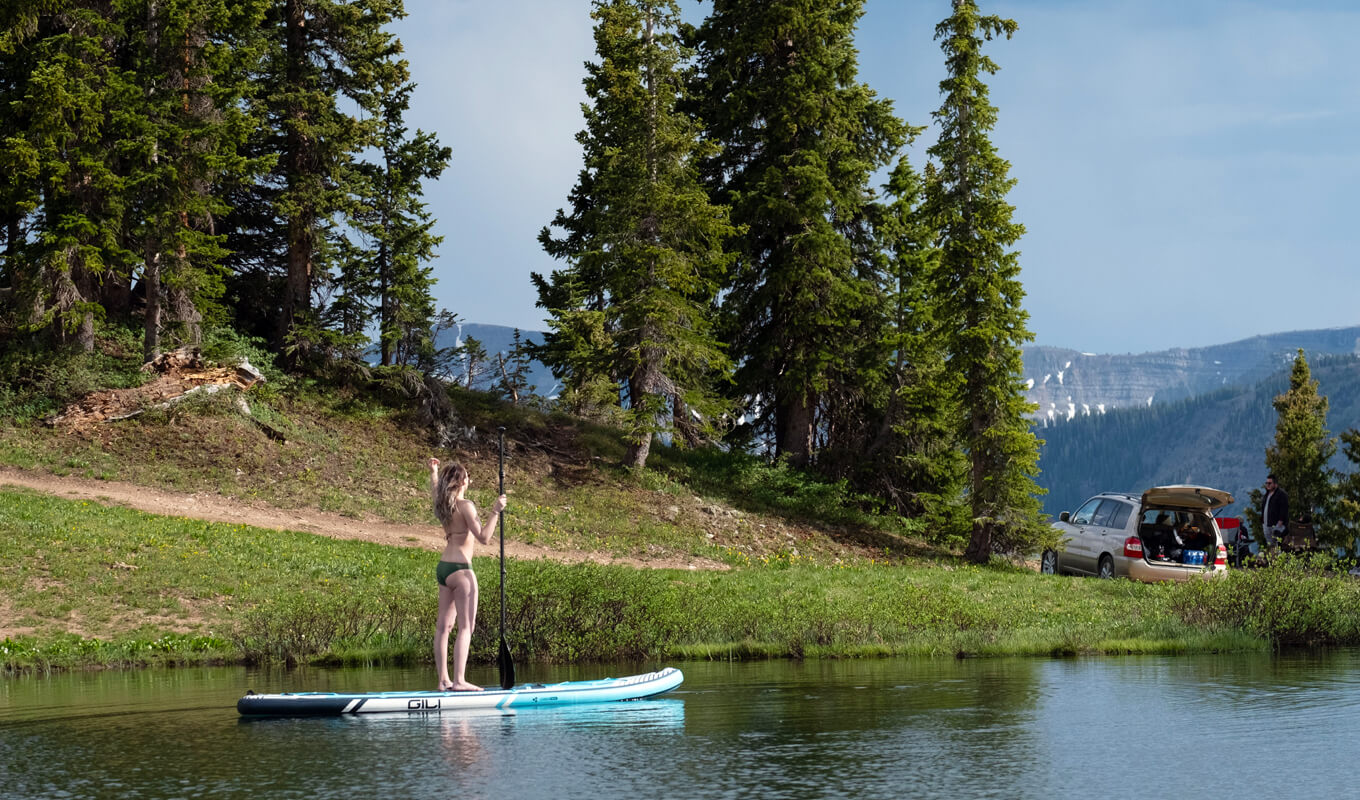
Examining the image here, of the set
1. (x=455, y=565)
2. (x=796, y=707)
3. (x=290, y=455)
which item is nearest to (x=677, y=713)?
(x=796, y=707)

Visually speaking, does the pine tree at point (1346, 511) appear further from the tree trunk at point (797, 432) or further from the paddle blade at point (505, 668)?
the paddle blade at point (505, 668)

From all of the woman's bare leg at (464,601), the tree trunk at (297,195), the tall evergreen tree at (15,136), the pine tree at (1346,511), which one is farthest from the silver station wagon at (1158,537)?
the tall evergreen tree at (15,136)

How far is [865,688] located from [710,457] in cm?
2693

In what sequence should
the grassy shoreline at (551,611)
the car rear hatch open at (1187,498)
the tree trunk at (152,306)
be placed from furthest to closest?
1. the tree trunk at (152,306)
2. the car rear hatch open at (1187,498)
3. the grassy shoreline at (551,611)

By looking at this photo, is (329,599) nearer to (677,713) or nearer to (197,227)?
(677,713)

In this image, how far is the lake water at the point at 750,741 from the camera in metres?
8.15

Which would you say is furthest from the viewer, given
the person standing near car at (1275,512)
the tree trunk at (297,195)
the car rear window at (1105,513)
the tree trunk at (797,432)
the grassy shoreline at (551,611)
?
the tree trunk at (797,432)

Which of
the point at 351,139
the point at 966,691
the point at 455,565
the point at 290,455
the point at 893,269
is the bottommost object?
the point at 966,691

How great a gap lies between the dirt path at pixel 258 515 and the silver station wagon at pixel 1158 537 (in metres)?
8.34

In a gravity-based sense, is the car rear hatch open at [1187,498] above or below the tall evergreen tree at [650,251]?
below

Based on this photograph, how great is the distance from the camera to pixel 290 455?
32.9m

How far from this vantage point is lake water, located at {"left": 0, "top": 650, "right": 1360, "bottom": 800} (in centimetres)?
815

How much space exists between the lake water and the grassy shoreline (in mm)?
1991

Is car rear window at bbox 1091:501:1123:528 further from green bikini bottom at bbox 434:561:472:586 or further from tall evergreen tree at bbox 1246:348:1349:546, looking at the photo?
tall evergreen tree at bbox 1246:348:1349:546
